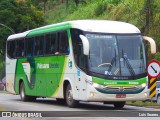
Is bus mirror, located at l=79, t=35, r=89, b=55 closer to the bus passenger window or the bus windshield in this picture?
the bus windshield

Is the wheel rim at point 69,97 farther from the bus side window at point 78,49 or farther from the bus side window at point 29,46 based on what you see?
the bus side window at point 29,46

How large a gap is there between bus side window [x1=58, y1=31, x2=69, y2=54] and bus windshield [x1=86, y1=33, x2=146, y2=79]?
1940 millimetres

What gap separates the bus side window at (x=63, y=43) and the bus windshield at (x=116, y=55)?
1.94 m

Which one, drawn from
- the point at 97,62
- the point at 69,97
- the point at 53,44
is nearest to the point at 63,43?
the point at 53,44

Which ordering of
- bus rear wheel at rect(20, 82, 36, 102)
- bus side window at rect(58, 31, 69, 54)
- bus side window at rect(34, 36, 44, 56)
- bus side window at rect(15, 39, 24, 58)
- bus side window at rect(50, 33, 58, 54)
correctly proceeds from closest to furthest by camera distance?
bus side window at rect(58, 31, 69, 54) < bus side window at rect(50, 33, 58, 54) < bus side window at rect(34, 36, 44, 56) < bus side window at rect(15, 39, 24, 58) < bus rear wheel at rect(20, 82, 36, 102)

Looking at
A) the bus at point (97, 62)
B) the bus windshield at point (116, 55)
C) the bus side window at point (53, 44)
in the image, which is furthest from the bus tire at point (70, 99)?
the bus windshield at point (116, 55)

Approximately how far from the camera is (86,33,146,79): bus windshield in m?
21.4

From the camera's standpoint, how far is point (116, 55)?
21688 mm

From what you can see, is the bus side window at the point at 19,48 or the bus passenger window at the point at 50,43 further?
the bus side window at the point at 19,48

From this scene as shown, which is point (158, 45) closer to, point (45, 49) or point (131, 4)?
point (131, 4)

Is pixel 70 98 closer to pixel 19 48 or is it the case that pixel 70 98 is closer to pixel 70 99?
pixel 70 99

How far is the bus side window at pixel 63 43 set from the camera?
23516 mm

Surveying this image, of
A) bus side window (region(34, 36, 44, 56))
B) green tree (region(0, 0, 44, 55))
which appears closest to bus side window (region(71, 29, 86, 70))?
bus side window (region(34, 36, 44, 56))

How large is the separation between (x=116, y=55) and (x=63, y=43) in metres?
3.16
